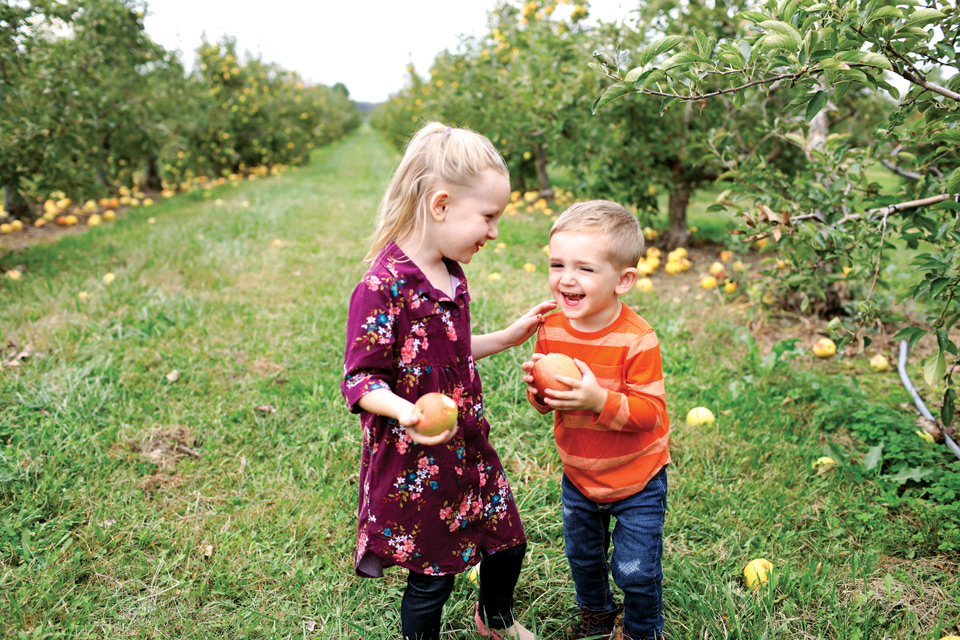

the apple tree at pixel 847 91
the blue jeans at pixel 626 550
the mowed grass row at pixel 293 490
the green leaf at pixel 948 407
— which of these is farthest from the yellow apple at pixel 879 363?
the blue jeans at pixel 626 550

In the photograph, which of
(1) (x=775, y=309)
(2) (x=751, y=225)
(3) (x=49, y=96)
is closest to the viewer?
(2) (x=751, y=225)

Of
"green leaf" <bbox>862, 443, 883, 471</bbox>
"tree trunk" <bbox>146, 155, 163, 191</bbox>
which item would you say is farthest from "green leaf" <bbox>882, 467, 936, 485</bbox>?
"tree trunk" <bbox>146, 155, 163, 191</bbox>

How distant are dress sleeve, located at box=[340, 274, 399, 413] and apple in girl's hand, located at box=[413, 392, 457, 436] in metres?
0.13

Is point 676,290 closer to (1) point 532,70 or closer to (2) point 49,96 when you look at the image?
(1) point 532,70

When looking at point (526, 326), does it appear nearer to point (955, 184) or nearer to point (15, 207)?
point (955, 184)

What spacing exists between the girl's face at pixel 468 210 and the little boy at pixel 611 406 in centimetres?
22

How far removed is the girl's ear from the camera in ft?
4.45

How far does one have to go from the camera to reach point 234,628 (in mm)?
1773

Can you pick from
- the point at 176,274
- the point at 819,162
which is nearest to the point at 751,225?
the point at 819,162

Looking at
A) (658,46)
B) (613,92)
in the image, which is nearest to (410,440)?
(613,92)

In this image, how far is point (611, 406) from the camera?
55.9 inches

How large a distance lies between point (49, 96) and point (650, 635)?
645 cm

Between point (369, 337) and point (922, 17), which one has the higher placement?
point (922, 17)

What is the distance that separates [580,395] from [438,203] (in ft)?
1.85
